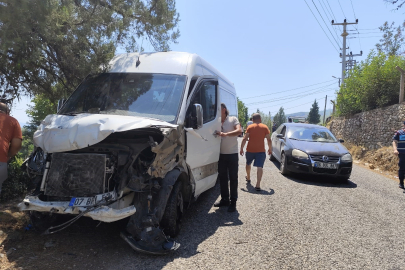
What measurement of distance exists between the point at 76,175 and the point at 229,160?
2945 millimetres

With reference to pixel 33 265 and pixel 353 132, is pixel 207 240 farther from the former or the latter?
pixel 353 132

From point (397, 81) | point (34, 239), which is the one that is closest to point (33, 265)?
point (34, 239)

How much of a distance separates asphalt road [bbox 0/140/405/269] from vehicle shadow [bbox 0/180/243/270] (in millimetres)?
10

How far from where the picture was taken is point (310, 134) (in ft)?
31.8

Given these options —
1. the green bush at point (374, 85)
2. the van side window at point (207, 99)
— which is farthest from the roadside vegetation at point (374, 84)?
the van side window at point (207, 99)

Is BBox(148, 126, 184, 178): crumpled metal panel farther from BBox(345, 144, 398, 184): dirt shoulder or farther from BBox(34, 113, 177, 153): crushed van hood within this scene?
BBox(345, 144, 398, 184): dirt shoulder

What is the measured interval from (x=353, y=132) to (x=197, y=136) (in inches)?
672

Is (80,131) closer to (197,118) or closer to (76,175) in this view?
(76,175)

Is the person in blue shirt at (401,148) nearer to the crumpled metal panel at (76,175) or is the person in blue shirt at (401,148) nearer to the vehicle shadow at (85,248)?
the vehicle shadow at (85,248)

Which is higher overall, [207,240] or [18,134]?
[18,134]

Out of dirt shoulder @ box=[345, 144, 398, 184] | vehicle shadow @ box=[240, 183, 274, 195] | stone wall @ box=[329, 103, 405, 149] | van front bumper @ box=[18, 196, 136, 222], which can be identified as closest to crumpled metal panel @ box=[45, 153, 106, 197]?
van front bumper @ box=[18, 196, 136, 222]

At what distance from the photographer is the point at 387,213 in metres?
5.92

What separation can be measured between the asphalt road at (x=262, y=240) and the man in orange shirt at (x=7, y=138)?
1.10 m

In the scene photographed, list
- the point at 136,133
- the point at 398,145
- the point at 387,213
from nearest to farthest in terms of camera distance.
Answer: the point at 136,133 < the point at 387,213 < the point at 398,145
